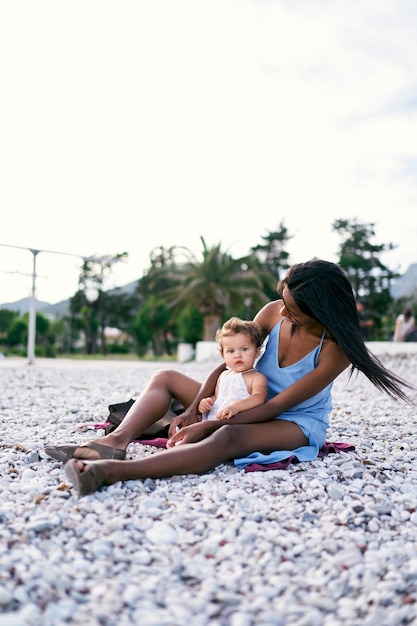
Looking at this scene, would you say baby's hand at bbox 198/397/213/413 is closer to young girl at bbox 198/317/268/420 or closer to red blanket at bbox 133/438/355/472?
young girl at bbox 198/317/268/420

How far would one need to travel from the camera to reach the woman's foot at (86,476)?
2.54 metres

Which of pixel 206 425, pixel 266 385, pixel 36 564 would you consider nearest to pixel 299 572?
A: pixel 36 564

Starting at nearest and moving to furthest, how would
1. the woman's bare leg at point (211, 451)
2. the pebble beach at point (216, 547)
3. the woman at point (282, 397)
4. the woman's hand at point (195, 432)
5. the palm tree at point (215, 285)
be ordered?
the pebble beach at point (216, 547) < the woman's bare leg at point (211, 451) < the woman at point (282, 397) < the woman's hand at point (195, 432) < the palm tree at point (215, 285)

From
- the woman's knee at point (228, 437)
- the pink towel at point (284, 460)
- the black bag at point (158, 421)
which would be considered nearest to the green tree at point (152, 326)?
the black bag at point (158, 421)

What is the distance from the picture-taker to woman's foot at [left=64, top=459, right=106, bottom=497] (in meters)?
2.54

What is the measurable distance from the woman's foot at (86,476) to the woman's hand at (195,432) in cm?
51

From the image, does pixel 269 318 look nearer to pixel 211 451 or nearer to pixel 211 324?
pixel 211 451

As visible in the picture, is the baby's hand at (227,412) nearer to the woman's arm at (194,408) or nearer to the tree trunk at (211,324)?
the woman's arm at (194,408)

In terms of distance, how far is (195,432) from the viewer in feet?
9.79

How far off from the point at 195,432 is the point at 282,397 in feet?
1.54

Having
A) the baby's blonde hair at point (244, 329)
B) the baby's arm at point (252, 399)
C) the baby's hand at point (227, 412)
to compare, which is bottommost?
the baby's hand at point (227, 412)

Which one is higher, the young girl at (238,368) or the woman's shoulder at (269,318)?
the woman's shoulder at (269,318)

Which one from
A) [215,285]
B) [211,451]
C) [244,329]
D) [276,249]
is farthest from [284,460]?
[276,249]

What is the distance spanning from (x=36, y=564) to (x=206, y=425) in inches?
46.1
